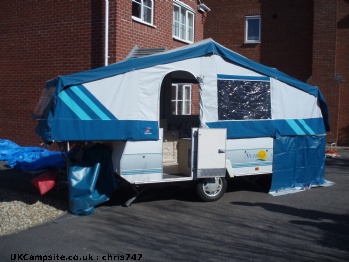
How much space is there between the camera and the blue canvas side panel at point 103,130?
7.60 metres

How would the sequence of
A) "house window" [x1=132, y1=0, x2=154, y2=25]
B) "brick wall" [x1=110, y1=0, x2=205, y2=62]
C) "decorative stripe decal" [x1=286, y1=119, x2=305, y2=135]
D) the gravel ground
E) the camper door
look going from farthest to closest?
"house window" [x1=132, y1=0, x2=154, y2=25]
"brick wall" [x1=110, y1=0, x2=205, y2=62]
"decorative stripe decal" [x1=286, y1=119, x2=305, y2=135]
the camper door
the gravel ground

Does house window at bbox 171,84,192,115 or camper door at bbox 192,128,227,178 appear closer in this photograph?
camper door at bbox 192,128,227,178

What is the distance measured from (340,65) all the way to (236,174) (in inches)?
485

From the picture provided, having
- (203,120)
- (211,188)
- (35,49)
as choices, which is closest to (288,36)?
(35,49)

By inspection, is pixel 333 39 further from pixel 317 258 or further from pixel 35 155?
pixel 317 258

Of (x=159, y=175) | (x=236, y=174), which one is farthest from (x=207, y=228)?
(x=236, y=174)

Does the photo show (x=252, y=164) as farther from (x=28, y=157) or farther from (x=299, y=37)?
(x=299, y=37)

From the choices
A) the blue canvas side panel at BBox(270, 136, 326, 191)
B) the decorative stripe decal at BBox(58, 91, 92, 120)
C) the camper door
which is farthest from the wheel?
the decorative stripe decal at BBox(58, 91, 92, 120)

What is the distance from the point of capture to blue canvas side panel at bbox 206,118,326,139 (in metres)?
9.24

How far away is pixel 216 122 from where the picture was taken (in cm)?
910

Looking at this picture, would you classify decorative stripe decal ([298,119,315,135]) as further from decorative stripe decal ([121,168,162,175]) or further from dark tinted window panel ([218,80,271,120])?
decorative stripe decal ([121,168,162,175])

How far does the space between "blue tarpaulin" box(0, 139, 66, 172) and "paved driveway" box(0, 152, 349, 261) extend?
9.57 ft

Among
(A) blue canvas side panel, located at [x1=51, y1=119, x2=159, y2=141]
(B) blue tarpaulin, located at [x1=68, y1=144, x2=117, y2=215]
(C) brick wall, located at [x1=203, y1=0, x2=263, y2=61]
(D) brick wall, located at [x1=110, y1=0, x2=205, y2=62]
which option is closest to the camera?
(A) blue canvas side panel, located at [x1=51, y1=119, x2=159, y2=141]

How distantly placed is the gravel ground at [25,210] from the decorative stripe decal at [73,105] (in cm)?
169
